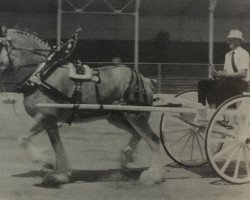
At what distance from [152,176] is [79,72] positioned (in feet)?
5.25

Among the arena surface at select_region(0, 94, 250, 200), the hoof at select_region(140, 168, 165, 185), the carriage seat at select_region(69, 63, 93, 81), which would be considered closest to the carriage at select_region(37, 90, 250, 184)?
the arena surface at select_region(0, 94, 250, 200)

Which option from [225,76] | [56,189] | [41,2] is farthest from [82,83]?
[41,2]

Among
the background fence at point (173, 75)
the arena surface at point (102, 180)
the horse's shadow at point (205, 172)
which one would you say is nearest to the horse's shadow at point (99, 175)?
the arena surface at point (102, 180)

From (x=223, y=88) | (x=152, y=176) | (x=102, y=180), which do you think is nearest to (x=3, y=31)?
(x=102, y=180)

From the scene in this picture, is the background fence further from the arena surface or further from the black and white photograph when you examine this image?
the black and white photograph

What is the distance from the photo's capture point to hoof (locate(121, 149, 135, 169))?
864 centimetres

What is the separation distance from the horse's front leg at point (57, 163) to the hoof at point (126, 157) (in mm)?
1032

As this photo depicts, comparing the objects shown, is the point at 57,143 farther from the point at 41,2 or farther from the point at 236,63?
the point at 41,2

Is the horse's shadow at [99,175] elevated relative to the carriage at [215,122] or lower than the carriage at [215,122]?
lower

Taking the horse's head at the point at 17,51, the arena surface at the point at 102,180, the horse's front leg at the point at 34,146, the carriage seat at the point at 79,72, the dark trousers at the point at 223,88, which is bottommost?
the arena surface at the point at 102,180

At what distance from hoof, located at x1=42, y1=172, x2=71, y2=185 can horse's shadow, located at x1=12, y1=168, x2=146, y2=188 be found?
204 mm

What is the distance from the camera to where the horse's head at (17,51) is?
7.79m

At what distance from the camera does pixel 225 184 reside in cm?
783

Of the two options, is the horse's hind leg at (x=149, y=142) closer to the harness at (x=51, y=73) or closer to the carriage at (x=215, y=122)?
the carriage at (x=215, y=122)
